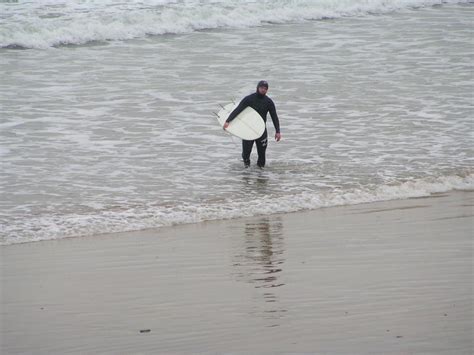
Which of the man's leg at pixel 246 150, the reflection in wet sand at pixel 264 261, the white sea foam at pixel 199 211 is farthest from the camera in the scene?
the man's leg at pixel 246 150

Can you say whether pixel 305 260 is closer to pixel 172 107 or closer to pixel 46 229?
pixel 46 229

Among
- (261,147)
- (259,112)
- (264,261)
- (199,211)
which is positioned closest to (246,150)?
(261,147)

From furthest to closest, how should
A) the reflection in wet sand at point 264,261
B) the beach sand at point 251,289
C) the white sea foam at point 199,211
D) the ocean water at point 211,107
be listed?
the ocean water at point 211,107 < the white sea foam at point 199,211 < the reflection in wet sand at point 264,261 < the beach sand at point 251,289

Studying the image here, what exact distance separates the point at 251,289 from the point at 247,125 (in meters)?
6.03

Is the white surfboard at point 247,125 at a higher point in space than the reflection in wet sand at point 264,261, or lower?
higher

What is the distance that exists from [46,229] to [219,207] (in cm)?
219

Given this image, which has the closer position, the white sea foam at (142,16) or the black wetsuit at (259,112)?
the black wetsuit at (259,112)

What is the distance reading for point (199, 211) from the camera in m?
11.2

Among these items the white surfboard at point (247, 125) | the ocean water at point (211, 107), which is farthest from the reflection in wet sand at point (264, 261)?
the white surfboard at point (247, 125)

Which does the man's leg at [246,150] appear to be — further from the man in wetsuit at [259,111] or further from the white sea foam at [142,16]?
the white sea foam at [142,16]

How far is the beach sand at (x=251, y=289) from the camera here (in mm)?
6488

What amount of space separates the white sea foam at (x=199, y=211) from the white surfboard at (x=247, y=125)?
1.68m

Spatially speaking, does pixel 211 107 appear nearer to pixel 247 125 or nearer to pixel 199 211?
pixel 247 125

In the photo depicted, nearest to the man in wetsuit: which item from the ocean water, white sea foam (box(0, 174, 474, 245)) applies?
the ocean water
